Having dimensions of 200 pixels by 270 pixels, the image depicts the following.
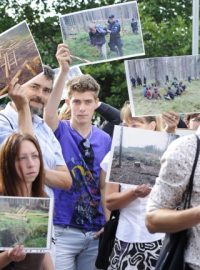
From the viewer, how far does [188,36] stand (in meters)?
12.6

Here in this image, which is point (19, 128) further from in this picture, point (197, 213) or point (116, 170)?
point (197, 213)

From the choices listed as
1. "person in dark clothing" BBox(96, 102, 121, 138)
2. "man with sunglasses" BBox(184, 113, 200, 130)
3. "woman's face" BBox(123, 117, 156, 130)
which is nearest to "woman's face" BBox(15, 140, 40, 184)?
"woman's face" BBox(123, 117, 156, 130)

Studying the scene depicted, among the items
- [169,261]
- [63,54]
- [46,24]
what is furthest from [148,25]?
[169,261]

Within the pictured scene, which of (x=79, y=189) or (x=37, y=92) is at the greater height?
(x=37, y=92)

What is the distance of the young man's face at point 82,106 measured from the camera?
5.70m

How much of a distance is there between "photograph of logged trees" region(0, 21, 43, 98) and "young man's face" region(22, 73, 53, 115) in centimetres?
18

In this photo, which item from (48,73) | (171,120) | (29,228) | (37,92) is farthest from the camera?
(48,73)

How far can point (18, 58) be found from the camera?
5125 millimetres

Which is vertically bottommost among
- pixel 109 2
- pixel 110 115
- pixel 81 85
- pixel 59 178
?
pixel 109 2

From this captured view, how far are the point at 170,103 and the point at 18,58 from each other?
0.99m

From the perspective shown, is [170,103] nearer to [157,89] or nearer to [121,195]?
[157,89]

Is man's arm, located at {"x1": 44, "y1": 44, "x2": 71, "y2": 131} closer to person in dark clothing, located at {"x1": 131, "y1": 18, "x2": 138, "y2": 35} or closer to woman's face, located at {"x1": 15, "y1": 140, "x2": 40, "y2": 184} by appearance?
person in dark clothing, located at {"x1": 131, "y1": 18, "x2": 138, "y2": 35}

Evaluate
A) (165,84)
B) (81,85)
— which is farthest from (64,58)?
(165,84)

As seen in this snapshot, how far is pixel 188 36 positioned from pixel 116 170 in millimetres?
7895
